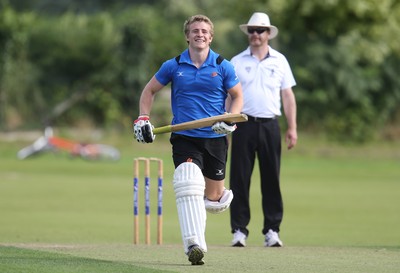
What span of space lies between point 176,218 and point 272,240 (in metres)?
4.75

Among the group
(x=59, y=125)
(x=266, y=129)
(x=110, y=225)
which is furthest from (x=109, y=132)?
(x=266, y=129)

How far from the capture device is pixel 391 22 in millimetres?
33531

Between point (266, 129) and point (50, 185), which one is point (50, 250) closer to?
point (266, 129)

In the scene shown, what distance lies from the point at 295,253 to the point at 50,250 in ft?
6.36

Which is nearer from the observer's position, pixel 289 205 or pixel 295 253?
pixel 295 253

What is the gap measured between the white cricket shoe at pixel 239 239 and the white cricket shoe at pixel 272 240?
22cm

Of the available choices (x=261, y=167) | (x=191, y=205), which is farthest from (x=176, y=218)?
(x=191, y=205)

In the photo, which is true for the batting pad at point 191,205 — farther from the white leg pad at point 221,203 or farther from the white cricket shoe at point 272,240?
the white cricket shoe at point 272,240

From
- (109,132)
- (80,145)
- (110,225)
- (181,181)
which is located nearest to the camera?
(181,181)

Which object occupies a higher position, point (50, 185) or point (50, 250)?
point (50, 185)

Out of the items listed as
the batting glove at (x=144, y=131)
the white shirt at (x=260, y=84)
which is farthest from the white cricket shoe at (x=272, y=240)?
the batting glove at (x=144, y=131)

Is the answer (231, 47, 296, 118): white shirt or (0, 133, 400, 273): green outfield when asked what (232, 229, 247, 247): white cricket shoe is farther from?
(231, 47, 296, 118): white shirt

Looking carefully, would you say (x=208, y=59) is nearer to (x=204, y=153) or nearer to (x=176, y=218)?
(x=204, y=153)

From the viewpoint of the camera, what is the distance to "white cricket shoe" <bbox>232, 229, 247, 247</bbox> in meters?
9.88
